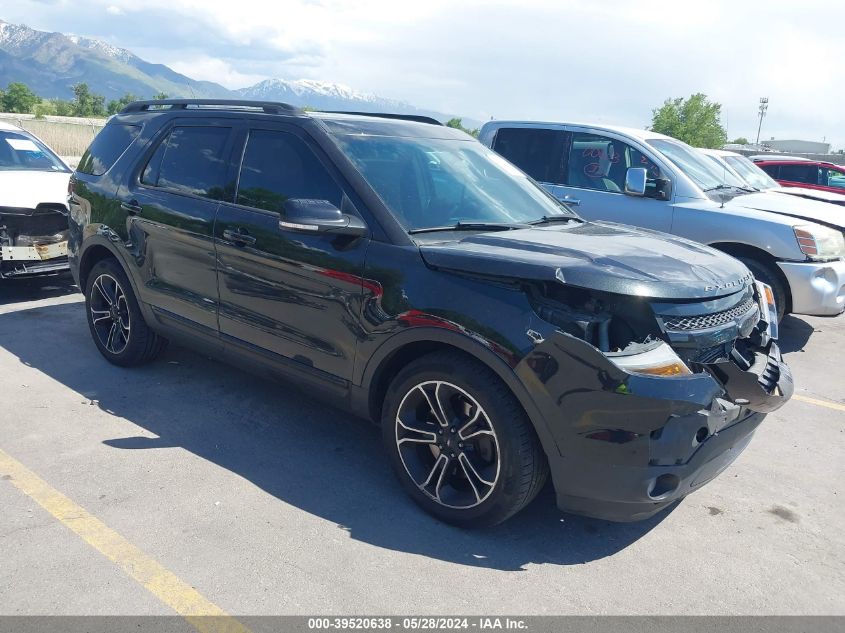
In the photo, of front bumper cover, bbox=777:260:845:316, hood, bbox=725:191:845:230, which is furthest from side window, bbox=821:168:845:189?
front bumper cover, bbox=777:260:845:316

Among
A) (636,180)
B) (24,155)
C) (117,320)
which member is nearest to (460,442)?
(117,320)

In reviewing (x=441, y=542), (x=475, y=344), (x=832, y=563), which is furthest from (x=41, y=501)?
(x=832, y=563)

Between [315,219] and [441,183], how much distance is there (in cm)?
91

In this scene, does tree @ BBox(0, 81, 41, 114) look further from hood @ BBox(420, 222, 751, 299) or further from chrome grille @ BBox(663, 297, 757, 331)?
chrome grille @ BBox(663, 297, 757, 331)

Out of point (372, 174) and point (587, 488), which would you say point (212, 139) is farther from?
point (587, 488)

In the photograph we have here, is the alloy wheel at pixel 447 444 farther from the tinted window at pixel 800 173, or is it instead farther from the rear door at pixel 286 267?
the tinted window at pixel 800 173

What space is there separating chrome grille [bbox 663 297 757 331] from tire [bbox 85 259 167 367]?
12.2 ft

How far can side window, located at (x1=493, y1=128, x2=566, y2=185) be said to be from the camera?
771 cm

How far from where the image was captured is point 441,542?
10.6ft

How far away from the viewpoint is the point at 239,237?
4074 millimetres

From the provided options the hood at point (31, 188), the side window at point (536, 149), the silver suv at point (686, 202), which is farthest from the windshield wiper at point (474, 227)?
the hood at point (31, 188)

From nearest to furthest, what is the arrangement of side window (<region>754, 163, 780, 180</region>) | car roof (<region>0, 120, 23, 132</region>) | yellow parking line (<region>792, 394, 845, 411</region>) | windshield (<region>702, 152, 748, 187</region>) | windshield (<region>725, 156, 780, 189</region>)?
yellow parking line (<region>792, 394, 845, 411</region>) → windshield (<region>702, 152, 748, 187</region>) → car roof (<region>0, 120, 23, 132</region>) → windshield (<region>725, 156, 780, 189</region>) → side window (<region>754, 163, 780, 180</region>)

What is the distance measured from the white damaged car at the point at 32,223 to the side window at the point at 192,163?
2877 mm

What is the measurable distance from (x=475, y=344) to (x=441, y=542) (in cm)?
95
